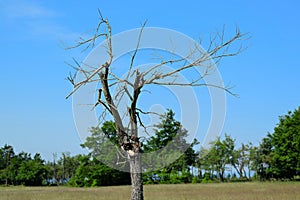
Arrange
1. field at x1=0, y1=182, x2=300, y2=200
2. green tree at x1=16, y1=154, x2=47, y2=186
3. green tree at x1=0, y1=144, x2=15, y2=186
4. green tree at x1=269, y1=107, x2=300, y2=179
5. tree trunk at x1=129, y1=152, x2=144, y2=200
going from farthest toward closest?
1. green tree at x1=0, y1=144, x2=15, y2=186
2. green tree at x1=16, y1=154, x2=47, y2=186
3. green tree at x1=269, y1=107, x2=300, y2=179
4. field at x1=0, y1=182, x2=300, y2=200
5. tree trunk at x1=129, y1=152, x2=144, y2=200

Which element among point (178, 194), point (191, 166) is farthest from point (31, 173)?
point (178, 194)

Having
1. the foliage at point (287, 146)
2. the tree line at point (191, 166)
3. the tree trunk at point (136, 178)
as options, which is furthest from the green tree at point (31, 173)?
the tree trunk at point (136, 178)

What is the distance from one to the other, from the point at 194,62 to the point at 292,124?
4333cm

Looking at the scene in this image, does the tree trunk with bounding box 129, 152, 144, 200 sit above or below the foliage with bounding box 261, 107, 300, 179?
below

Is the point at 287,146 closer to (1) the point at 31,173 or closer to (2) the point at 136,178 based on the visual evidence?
(1) the point at 31,173

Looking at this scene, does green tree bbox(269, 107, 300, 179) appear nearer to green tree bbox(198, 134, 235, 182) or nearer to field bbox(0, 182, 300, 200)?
green tree bbox(198, 134, 235, 182)

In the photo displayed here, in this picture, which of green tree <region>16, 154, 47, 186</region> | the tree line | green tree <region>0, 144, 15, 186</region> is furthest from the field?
green tree <region>0, 144, 15, 186</region>

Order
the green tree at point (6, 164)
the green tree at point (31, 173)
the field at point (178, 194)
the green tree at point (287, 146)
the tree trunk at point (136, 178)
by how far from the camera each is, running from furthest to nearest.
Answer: the green tree at point (6, 164)
the green tree at point (31, 173)
the green tree at point (287, 146)
the field at point (178, 194)
the tree trunk at point (136, 178)

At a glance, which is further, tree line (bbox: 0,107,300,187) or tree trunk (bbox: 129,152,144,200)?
tree line (bbox: 0,107,300,187)

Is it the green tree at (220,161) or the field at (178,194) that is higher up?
the green tree at (220,161)

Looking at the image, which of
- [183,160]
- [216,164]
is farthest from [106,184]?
[216,164]

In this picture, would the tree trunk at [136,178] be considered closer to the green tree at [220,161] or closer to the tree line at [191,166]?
the tree line at [191,166]

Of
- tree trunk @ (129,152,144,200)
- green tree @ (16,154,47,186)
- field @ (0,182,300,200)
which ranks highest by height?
green tree @ (16,154,47,186)

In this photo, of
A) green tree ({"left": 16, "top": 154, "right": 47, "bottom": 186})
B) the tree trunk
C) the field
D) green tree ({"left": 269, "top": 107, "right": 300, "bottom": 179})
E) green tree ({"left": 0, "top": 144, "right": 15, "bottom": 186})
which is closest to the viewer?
the tree trunk
